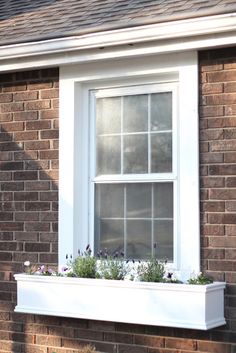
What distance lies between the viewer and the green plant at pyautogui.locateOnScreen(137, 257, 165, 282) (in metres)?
5.91

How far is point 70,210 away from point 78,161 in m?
0.46

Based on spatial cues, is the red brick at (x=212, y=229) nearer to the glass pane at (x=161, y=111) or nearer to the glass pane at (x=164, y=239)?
the glass pane at (x=164, y=239)

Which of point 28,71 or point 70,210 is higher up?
point 28,71

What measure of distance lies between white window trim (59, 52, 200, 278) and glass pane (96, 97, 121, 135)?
0.13 metres

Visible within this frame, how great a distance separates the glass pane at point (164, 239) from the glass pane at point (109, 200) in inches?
15.3

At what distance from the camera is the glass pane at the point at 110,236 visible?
652 cm

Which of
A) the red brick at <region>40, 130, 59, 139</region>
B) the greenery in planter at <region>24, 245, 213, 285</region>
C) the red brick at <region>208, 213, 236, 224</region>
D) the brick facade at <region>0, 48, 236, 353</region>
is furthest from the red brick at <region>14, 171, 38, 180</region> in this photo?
the red brick at <region>208, 213, 236, 224</region>

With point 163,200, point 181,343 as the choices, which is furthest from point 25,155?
point 181,343

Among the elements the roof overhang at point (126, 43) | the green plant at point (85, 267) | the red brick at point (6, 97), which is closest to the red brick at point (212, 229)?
the green plant at point (85, 267)

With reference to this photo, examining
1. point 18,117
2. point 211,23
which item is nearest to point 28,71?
point 18,117

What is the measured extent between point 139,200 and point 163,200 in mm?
235

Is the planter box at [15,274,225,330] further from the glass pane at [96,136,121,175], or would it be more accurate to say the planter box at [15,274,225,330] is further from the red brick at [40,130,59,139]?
the red brick at [40,130,59,139]

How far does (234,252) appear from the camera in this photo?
230 inches

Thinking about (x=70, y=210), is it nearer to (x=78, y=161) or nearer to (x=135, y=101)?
(x=78, y=161)
